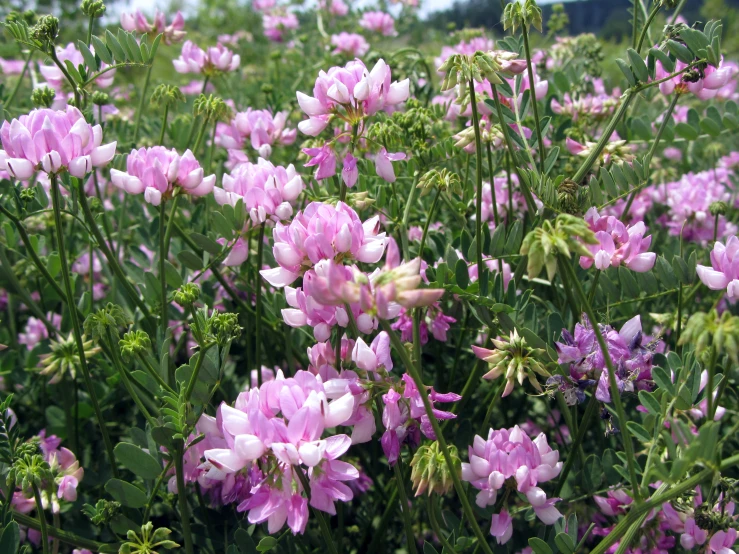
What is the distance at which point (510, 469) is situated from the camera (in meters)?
1.12

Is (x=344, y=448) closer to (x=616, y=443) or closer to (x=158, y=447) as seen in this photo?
(x=158, y=447)

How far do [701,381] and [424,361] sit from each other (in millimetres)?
854

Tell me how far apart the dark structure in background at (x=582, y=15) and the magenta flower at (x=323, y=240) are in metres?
3.19

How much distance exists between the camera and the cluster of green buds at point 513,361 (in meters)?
1.05

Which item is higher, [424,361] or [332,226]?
[332,226]

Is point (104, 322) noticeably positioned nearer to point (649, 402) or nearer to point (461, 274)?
point (461, 274)

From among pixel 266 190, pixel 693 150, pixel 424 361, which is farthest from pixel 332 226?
pixel 693 150

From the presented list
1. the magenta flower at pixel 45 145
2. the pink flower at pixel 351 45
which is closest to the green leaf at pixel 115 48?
the magenta flower at pixel 45 145

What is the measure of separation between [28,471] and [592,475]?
993 mm

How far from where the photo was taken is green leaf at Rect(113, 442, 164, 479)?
1.16 metres

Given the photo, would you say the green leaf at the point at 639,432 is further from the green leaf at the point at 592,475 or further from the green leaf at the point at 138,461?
the green leaf at the point at 138,461

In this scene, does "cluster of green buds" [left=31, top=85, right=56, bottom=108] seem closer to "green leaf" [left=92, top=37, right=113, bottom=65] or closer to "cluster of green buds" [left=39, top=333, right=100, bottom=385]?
"green leaf" [left=92, top=37, right=113, bottom=65]

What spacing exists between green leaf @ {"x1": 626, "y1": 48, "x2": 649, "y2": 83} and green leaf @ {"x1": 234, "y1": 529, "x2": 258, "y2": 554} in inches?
43.2

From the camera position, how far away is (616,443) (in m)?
1.63
